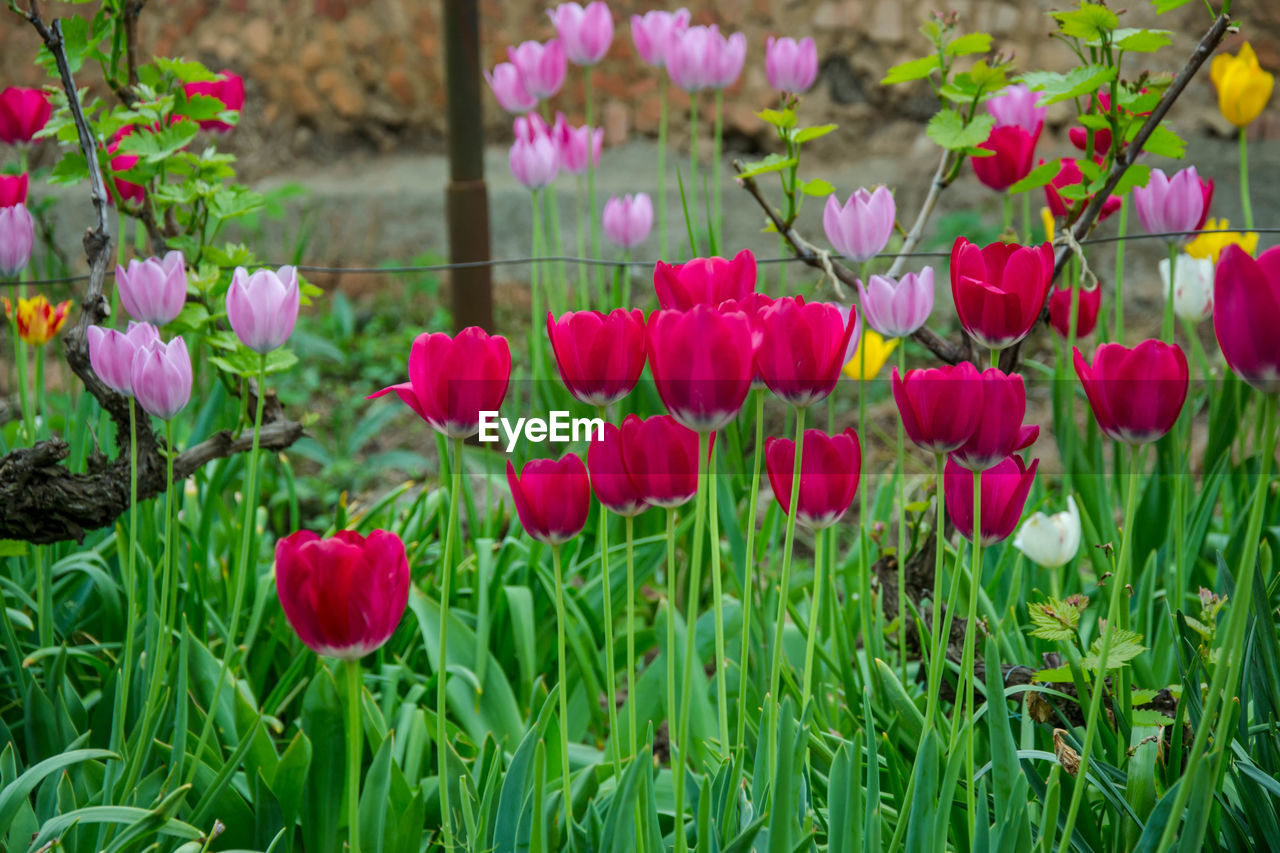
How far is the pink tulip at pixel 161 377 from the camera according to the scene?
0.90 m

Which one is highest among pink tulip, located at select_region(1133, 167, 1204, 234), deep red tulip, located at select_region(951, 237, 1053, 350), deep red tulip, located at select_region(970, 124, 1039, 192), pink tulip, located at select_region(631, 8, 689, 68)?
pink tulip, located at select_region(631, 8, 689, 68)

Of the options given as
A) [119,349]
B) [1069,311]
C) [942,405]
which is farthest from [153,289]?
[1069,311]

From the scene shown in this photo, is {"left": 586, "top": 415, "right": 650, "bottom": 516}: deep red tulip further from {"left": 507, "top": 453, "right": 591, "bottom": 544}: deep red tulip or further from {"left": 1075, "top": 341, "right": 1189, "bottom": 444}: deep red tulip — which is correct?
{"left": 1075, "top": 341, "right": 1189, "bottom": 444}: deep red tulip

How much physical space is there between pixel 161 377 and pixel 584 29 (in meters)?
1.33

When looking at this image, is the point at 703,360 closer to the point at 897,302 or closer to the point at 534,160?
the point at 897,302

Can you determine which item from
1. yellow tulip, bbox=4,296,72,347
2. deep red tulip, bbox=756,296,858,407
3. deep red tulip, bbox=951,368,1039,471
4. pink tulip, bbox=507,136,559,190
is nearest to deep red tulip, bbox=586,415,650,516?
deep red tulip, bbox=756,296,858,407

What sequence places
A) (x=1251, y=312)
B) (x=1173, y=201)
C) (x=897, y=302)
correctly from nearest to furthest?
(x=1251, y=312), (x=897, y=302), (x=1173, y=201)

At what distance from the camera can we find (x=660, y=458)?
71cm

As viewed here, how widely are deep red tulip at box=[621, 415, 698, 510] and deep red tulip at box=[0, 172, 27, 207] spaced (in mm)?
1008

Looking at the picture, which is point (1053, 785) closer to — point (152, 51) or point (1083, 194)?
point (1083, 194)

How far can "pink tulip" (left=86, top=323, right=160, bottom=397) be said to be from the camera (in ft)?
3.08

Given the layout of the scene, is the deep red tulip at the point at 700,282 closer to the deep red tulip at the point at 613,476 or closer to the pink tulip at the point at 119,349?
the deep red tulip at the point at 613,476

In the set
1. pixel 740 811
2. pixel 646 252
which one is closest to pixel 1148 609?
pixel 740 811

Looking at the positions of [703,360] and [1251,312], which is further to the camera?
[703,360]
